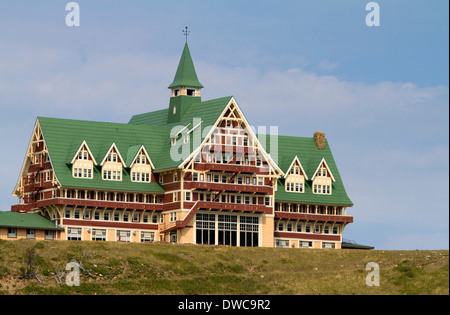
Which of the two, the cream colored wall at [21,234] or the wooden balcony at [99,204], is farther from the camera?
the wooden balcony at [99,204]

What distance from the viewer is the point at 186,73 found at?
192875 mm

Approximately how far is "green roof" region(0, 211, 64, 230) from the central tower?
23.3 m

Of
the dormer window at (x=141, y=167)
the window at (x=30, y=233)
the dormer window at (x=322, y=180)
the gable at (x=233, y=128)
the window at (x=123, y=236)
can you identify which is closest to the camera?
the window at (x=30, y=233)

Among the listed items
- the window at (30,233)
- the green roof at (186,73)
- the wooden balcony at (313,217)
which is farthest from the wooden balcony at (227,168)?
the window at (30,233)

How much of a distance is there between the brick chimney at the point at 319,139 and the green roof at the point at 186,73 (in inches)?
624

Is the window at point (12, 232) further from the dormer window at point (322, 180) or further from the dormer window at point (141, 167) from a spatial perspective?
the dormer window at point (322, 180)

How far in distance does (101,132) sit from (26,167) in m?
9.69

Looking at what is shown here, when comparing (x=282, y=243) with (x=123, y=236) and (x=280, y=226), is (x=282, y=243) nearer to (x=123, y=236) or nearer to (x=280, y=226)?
(x=280, y=226)

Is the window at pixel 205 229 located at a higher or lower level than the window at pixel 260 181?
lower

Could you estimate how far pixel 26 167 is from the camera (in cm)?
18438

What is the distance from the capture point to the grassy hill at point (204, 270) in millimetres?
150500

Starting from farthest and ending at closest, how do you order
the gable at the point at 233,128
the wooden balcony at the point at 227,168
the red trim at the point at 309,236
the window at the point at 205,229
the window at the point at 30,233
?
1. the red trim at the point at 309,236
2. the wooden balcony at the point at 227,168
3. the gable at the point at 233,128
4. the window at the point at 205,229
5. the window at the point at 30,233
